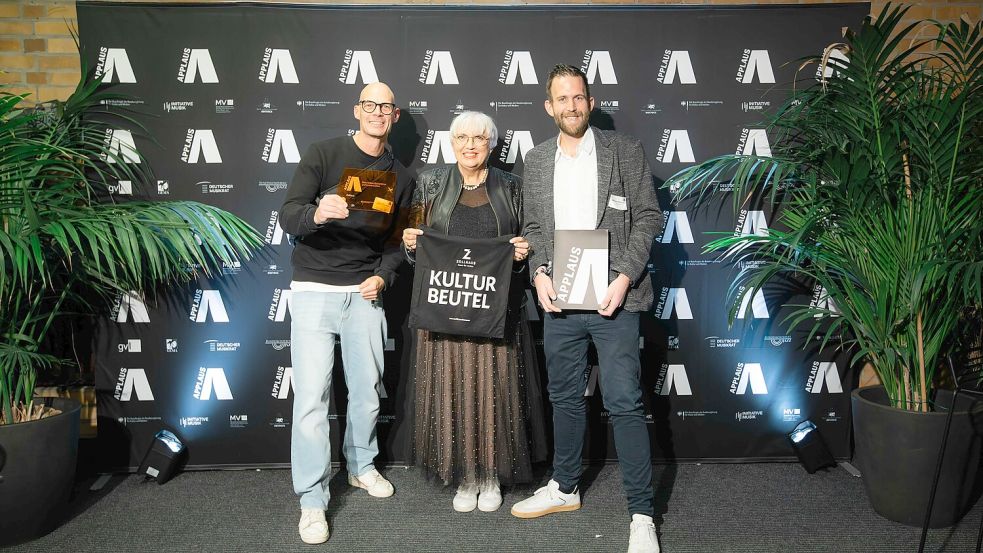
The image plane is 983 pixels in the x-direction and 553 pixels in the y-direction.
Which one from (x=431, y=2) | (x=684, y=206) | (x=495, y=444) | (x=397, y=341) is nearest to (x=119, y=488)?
(x=397, y=341)

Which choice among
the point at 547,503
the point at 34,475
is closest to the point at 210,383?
the point at 34,475

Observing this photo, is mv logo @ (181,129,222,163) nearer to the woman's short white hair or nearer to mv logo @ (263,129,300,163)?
mv logo @ (263,129,300,163)

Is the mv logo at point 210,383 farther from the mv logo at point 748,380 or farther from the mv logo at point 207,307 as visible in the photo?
the mv logo at point 748,380

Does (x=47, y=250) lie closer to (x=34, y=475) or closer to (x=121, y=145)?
(x=121, y=145)

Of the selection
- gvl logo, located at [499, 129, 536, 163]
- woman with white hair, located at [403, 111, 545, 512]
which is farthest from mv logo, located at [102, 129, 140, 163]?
gvl logo, located at [499, 129, 536, 163]

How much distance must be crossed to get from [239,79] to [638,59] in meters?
2.17

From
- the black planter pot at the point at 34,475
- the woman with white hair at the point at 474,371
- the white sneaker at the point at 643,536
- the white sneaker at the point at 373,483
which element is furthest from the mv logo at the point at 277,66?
the white sneaker at the point at 643,536

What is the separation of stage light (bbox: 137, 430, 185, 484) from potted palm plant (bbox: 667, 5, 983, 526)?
2.93m

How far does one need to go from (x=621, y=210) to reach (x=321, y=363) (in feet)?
4.88

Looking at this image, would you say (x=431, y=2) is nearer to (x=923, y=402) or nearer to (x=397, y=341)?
(x=397, y=341)

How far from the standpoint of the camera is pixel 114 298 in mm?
3850

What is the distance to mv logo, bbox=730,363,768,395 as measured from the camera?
400 cm

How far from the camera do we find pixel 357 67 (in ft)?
12.5

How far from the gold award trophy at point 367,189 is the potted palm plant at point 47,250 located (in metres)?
0.87
